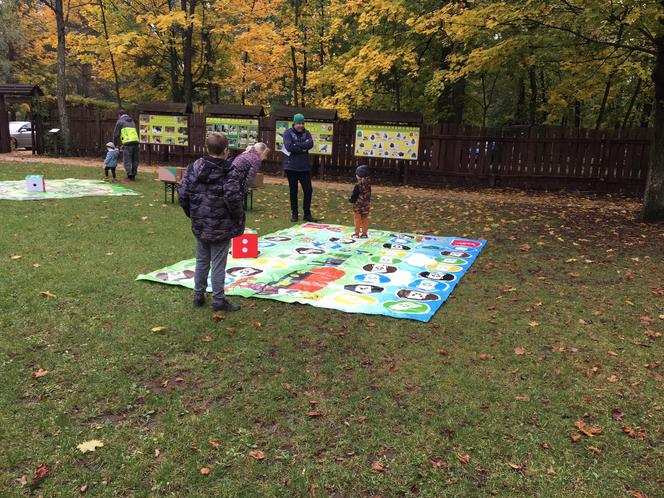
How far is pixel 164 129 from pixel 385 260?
14.2 m

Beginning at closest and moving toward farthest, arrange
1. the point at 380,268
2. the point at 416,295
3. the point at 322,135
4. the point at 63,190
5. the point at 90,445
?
the point at 90,445
the point at 416,295
the point at 380,268
the point at 63,190
the point at 322,135

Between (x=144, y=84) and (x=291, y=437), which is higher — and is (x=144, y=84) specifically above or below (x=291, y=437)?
above

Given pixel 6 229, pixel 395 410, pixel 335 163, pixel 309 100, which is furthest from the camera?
pixel 309 100

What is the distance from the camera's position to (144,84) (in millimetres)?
27234

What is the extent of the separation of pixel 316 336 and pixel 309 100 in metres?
23.5

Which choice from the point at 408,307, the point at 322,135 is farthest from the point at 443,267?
the point at 322,135

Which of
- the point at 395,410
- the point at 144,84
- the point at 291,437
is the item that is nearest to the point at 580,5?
the point at 395,410

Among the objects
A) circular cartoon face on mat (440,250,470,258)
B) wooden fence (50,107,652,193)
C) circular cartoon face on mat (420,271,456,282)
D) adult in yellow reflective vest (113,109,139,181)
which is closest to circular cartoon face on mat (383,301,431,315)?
circular cartoon face on mat (420,271,456,282)

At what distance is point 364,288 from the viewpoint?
6.10 metres

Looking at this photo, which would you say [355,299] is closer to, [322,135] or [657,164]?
[657,164]

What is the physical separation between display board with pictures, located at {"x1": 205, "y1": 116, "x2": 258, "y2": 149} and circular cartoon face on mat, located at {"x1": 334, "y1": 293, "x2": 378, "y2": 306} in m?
13.5

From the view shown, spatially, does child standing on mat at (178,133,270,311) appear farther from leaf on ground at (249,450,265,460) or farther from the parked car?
the parked car

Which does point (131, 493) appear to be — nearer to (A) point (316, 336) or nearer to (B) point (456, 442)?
(B) point (456, 442)

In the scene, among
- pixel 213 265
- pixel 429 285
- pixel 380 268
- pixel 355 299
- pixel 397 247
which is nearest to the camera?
pixel 213 265
